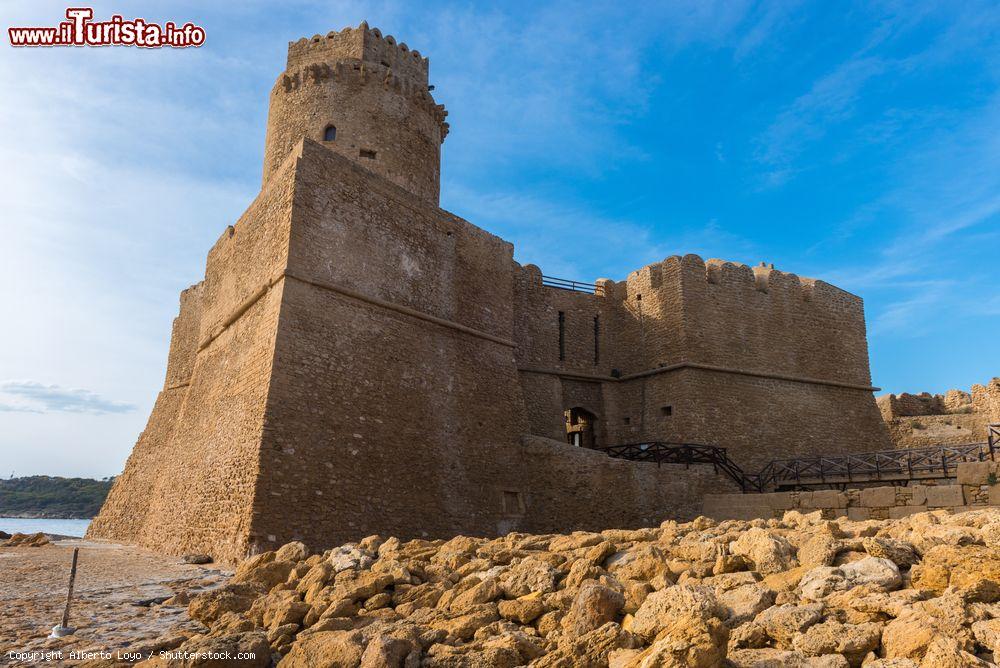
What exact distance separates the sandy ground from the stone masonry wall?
985 cm

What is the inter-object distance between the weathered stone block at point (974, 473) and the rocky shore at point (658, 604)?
20.2ft

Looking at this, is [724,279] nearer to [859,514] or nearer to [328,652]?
[859,514]

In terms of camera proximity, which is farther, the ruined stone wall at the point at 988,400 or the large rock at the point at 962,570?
the ruined stone wall at the point at 988,400

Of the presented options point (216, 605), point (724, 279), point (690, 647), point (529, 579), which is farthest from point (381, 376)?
point (724, 279)

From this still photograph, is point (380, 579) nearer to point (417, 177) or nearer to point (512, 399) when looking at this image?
point (512, 399)

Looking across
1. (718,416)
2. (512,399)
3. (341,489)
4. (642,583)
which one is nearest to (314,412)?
(341,489)

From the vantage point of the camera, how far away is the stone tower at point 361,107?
16078mm

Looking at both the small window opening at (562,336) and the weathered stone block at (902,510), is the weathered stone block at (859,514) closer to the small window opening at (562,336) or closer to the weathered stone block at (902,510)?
the weathered stone block at (902,510)

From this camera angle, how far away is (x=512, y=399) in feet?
48.7

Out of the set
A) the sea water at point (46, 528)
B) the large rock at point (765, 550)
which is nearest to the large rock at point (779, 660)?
the large rock at point (765, 550)

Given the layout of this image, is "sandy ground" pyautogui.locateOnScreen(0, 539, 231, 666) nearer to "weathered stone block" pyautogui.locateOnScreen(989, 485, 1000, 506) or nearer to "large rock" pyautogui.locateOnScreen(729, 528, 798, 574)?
"large rock" pyautogui.locateOnScreen(729, 528, 798, 574)

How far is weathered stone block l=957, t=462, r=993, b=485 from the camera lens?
10930 mm

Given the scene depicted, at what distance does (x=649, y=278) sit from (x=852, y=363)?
6990 millimetres

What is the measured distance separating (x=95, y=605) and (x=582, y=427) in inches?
592
